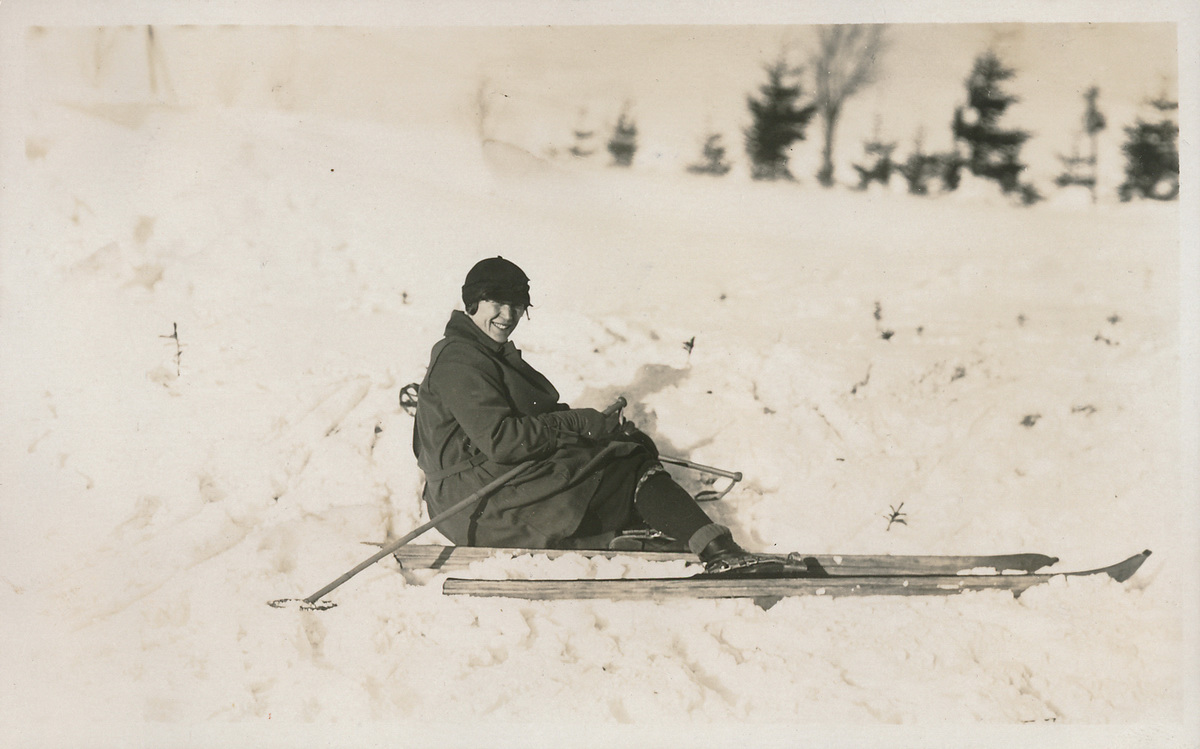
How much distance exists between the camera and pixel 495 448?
3.30 m

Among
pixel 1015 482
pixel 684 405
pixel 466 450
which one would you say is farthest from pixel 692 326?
pixel 1015 482

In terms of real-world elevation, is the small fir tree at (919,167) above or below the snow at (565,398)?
above

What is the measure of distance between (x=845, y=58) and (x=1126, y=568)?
2503 millimetres

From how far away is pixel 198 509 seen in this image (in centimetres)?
373

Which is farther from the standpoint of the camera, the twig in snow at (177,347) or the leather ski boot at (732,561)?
the twig in snow at (177,347)

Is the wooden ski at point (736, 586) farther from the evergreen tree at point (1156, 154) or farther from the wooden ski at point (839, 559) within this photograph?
the evergreen tree at point (1156, 154)

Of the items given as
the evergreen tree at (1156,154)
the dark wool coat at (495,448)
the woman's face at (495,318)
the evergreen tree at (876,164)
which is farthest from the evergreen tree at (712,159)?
the evergreen tree at (1156,154)

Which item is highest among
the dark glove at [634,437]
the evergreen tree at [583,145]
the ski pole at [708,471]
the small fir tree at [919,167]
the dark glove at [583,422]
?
the evergreen tree at [583,145]

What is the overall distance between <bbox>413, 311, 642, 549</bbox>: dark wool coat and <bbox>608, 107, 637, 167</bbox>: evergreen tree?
106 cm

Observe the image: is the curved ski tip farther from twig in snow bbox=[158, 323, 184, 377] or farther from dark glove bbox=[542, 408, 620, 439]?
twig in snow bbox=[158, 323, 184, 377]

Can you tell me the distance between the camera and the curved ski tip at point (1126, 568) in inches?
141

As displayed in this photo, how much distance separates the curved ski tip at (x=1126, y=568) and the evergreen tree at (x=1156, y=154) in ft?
5.27

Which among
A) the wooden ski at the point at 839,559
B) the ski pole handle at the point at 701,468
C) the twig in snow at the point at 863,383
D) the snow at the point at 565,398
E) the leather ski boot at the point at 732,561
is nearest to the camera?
the leather ski boot at the point at 732,561

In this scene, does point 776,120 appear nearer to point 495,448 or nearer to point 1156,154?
point 1156,154
